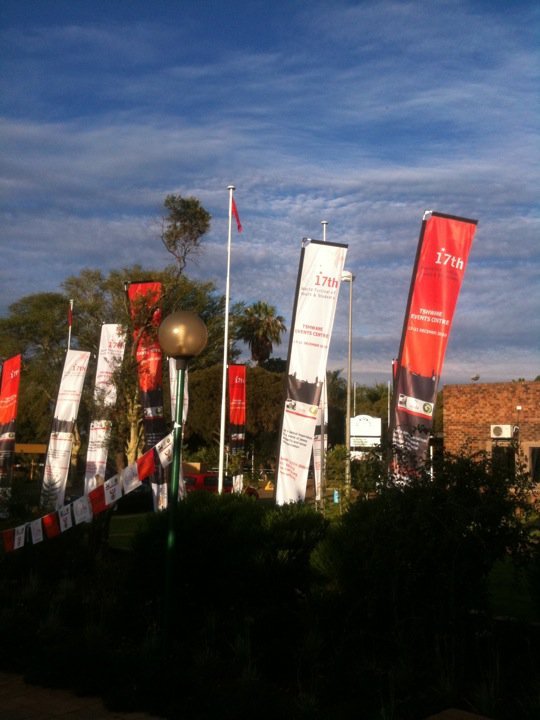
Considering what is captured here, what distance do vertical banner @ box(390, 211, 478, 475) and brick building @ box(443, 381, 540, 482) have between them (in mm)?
18283

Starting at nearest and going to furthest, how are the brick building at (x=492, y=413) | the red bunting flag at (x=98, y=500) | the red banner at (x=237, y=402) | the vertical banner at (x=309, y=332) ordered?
the red bunting flag at (x=98, y=500)
the vertical banner at (x=309, y=332)
the brick building at (x=492, y=413)
the red banner at (x=237, y=402)

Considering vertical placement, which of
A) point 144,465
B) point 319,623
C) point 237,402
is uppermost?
point 237,402

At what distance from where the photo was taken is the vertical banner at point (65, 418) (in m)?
25.8

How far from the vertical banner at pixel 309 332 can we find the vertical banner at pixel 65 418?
449 inches

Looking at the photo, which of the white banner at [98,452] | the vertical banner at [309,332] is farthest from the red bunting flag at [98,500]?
the white banner at [98,452]

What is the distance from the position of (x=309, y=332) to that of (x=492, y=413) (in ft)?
60.3

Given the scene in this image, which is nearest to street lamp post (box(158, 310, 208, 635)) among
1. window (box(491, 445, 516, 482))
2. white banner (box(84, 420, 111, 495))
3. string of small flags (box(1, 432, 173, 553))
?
string of small flags (box(1, 432, 173, 553))

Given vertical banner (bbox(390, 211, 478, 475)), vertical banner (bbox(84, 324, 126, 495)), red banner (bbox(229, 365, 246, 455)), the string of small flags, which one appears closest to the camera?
the string of small flags

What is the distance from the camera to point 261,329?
215ft

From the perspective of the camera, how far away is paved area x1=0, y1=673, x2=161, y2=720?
22.9 ft

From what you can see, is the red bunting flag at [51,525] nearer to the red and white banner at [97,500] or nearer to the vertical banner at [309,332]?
the red and white banner at [97,500]

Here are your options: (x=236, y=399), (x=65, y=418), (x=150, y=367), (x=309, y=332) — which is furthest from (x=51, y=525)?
(x=236, y=399)

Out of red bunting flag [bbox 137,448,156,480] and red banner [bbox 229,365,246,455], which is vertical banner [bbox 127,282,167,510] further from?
red banner [bbox 229,365,246,455]

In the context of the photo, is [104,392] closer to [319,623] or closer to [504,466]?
[319,623]
